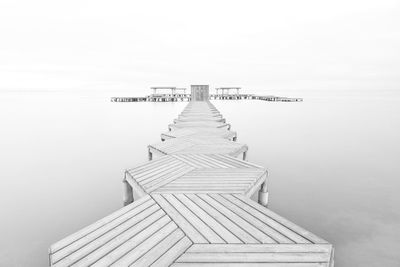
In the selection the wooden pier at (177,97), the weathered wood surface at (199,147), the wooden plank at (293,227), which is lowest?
the wooden plank at (293,227)

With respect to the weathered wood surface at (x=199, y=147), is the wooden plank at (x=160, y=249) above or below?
below

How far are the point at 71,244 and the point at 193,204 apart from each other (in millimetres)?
2107

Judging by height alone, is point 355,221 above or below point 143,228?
below

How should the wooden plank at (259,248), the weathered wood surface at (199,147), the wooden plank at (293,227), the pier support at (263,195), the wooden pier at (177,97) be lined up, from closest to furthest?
1. the wooden plank at (259,248)
2. the wooden plank at (293,227)
3. the pier support at (263,195)
4. the weathered wood surface at (199,147)
5. the wooden pier at (177,97)

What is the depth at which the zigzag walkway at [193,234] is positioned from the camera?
3307 millimetres

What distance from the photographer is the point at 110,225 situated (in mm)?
4070

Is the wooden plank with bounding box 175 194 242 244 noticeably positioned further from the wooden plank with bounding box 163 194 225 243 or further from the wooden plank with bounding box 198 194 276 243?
Result: the wooden plank with bounding box 198 194 276 243

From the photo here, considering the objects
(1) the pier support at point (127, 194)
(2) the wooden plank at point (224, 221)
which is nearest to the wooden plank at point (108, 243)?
(2) the wooden plank at point (224, 221)

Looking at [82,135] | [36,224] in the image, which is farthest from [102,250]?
[82,135]

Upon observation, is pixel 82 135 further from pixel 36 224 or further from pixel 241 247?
pixel 241 247

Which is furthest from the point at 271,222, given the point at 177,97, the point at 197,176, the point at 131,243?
the point at 177,97

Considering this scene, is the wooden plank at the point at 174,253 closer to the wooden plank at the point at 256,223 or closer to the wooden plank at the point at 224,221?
the wooden plank at the point at 224,221

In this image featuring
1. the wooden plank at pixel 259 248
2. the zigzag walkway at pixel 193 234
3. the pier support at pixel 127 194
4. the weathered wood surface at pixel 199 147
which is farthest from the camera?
the weathered wood surface at pixel 199 147

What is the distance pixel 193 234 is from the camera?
12.5 feet
